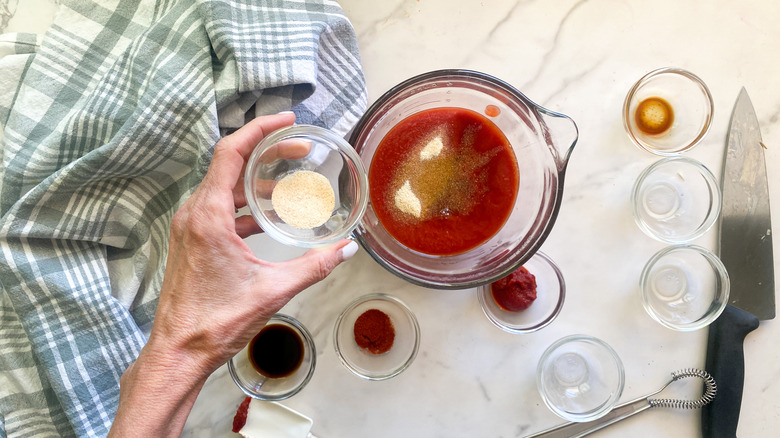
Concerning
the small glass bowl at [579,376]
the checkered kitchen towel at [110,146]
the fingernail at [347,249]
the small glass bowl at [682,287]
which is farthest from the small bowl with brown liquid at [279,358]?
the small glass bowl at [682,287]

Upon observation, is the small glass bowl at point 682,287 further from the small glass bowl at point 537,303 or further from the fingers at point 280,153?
the fingers at point 280,153

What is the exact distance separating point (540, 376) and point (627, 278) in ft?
1.27

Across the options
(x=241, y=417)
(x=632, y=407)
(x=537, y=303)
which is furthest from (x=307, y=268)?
(x=632, y=407)

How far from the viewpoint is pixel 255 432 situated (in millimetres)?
1556

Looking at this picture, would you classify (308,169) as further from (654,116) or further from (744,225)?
(744,225)

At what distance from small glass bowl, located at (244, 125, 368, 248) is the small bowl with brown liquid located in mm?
417

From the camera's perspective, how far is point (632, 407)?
63.2 inches

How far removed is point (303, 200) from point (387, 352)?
1.93 feet

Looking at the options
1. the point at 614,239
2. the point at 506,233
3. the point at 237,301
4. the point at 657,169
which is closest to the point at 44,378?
the point at 237,301

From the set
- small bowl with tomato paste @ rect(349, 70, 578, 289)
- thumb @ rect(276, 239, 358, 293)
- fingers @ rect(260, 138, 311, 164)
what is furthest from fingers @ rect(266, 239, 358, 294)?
fingers @ rect(260, 138, 311, 164)

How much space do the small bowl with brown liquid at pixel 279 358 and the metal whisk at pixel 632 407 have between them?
693mm

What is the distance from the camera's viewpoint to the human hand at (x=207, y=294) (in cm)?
120

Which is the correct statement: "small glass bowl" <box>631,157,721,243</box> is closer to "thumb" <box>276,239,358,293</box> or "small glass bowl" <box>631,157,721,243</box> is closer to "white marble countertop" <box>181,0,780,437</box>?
"white marble countertop" <box>181,0,780,437</box>

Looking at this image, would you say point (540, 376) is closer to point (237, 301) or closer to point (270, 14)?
point (237, 301)
